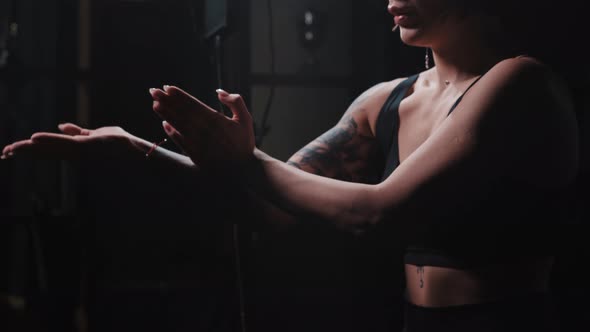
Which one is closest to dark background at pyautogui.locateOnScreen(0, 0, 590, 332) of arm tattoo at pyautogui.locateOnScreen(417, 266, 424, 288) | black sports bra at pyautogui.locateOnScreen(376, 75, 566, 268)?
A: arm tattoo at pyautogui.locateOnScreen(417, 266, 424, 288)

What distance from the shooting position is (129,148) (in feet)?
4.26

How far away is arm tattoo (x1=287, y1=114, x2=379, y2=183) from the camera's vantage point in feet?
5.09

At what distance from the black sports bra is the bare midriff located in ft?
0.06

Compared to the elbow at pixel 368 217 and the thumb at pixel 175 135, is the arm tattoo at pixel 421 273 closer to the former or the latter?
the elbow at pixel 368 217

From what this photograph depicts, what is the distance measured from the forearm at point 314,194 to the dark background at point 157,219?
0.76m

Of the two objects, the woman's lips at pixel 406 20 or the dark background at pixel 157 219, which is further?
the dark background at pixel 157 219

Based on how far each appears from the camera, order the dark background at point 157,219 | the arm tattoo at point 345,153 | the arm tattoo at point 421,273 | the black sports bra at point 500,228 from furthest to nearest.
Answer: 1. the dark background at point 157,219
2. the arm tattoo at point 345,153
3. the arm tattoo at point 421,273
4. the black sports bra at point 500,228

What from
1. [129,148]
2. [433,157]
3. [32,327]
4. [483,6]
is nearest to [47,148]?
[129,148]

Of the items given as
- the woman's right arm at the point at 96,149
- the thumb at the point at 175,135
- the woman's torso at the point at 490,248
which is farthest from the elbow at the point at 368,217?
the woman's right arm at the point at 96,149

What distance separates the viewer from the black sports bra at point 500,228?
1166 millimetres

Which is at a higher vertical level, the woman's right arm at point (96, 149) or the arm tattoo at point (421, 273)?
the woman's right arm at point (96, 149)

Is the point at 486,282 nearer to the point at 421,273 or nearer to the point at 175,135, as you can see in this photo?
the point at 421,273

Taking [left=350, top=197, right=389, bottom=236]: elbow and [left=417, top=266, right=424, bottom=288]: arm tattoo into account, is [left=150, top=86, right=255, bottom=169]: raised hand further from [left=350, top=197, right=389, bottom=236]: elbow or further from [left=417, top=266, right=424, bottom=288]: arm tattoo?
[left=417, top=266, right=424, bottom=288]: arm tattoo

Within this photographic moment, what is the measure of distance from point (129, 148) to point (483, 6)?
788mm
